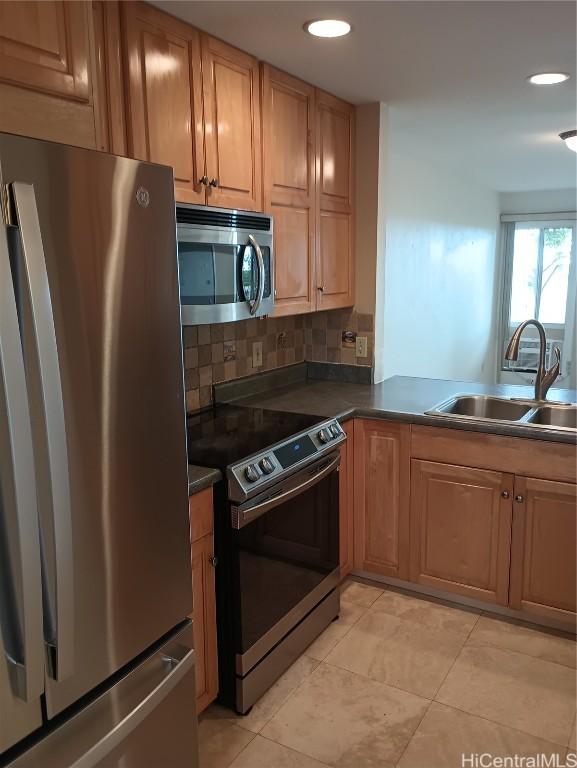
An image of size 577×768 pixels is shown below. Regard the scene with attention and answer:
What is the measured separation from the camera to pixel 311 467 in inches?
92.7

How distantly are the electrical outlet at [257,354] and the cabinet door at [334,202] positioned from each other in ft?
1.24

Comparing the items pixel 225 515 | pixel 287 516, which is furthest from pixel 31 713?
pixel 287 516

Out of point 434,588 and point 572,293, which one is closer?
point 434,588

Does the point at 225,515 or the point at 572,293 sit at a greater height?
the point at 572,293

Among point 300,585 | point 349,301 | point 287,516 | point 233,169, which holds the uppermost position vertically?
point 233,169

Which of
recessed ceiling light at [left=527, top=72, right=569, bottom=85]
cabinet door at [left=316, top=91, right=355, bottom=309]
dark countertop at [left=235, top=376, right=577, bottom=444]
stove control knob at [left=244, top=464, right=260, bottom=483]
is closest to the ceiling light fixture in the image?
recessed ceiling light at [left=527, top=72, right=569, bottom=85]

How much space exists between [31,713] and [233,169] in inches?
73.4

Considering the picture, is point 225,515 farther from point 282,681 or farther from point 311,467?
point 282,681

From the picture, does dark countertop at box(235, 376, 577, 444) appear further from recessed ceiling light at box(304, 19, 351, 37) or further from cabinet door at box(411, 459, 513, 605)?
recessed ceiling light at box(304, 19, 351, 37)

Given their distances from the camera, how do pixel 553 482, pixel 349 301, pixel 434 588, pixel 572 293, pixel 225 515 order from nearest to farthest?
pixel 225 515 → pixel 553 482 → pixel 434 588 → pixel 349 301 → pixel 572 293

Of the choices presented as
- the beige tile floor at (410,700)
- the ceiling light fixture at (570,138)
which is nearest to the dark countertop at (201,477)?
the beige tile floor at (410,700)

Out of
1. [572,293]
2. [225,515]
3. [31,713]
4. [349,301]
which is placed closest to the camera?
[31,713]

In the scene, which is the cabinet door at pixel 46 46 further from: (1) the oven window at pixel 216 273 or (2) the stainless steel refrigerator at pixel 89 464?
(1) the oven window at pixel 216 273

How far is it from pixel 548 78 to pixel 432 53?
60 centimetres
